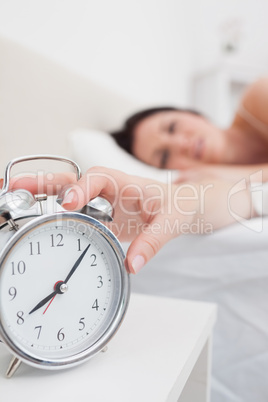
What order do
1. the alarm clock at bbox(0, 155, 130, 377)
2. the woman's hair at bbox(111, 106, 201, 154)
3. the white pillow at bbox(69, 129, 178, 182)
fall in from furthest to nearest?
the woman's hair at bbox(111, 106, 201, 154)
the white pillow at bbox(69, 129, 178, 182)
the alarm clock at bbox(0, 155, 130, 377)

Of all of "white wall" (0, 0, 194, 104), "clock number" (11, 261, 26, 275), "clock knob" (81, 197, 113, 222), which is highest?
"white wall" (0, 0, 194, 104)

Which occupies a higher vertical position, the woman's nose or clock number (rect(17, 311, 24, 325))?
clock number (rect(17, 311, 24, 325))

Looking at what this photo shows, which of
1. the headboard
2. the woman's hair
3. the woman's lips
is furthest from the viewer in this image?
the woman's lips

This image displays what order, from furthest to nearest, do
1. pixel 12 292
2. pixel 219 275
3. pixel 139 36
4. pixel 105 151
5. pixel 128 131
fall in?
pixel 139 36 < pixel 128 131 < pixel 105 151 < pixel 219 275 < pixel 12 292

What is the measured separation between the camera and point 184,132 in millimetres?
1735

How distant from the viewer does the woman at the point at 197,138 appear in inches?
64.4

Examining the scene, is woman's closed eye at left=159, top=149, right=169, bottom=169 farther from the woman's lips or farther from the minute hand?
the minute hand

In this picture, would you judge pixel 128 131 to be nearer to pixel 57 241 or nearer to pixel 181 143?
pixel 181 143

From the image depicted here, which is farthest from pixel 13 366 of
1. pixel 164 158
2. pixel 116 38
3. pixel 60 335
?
pixel 116 38

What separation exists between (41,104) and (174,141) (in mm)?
715

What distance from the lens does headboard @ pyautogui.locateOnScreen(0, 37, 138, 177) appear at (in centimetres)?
80

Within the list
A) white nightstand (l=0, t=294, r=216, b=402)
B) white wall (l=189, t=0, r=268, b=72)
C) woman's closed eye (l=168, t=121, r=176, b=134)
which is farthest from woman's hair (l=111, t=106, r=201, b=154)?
white wall (l=189, t=0, r=268, b=72)

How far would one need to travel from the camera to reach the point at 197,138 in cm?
181

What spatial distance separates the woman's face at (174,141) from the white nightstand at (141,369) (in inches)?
41.4
